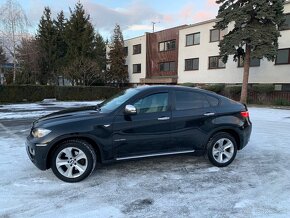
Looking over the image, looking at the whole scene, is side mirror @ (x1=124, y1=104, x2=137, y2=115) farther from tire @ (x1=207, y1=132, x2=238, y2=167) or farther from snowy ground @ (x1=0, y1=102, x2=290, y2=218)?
tire @ (x1=207, y1=132, x2=238, y2=167)

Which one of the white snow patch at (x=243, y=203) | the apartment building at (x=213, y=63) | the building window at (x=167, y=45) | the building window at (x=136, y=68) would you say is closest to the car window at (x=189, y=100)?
the white snow patch at (x=243, y=203)

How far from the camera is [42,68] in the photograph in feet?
117

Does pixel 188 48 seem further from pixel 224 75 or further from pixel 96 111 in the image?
pixel 96 111

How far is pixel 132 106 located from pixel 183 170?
164 centimetres

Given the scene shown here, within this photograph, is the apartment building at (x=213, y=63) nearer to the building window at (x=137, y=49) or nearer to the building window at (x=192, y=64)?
the building window at (x=192, y=64)

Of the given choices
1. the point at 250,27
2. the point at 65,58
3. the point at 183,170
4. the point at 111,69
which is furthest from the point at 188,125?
the point at 111,69

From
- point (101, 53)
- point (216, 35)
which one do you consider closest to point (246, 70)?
point (216, 35)

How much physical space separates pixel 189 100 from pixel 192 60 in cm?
2746

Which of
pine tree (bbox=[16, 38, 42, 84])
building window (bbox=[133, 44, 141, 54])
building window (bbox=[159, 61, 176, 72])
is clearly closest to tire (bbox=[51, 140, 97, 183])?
pine tree (bbox=[16, 38, 42, 84])

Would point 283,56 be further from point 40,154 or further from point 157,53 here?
point 40,154

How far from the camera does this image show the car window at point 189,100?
17.2 ft

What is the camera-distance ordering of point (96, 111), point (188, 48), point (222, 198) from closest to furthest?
point (222, 198), point (96, 111), point (188, 48)

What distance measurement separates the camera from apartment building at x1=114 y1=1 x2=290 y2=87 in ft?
76.7

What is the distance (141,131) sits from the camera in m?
4.86
